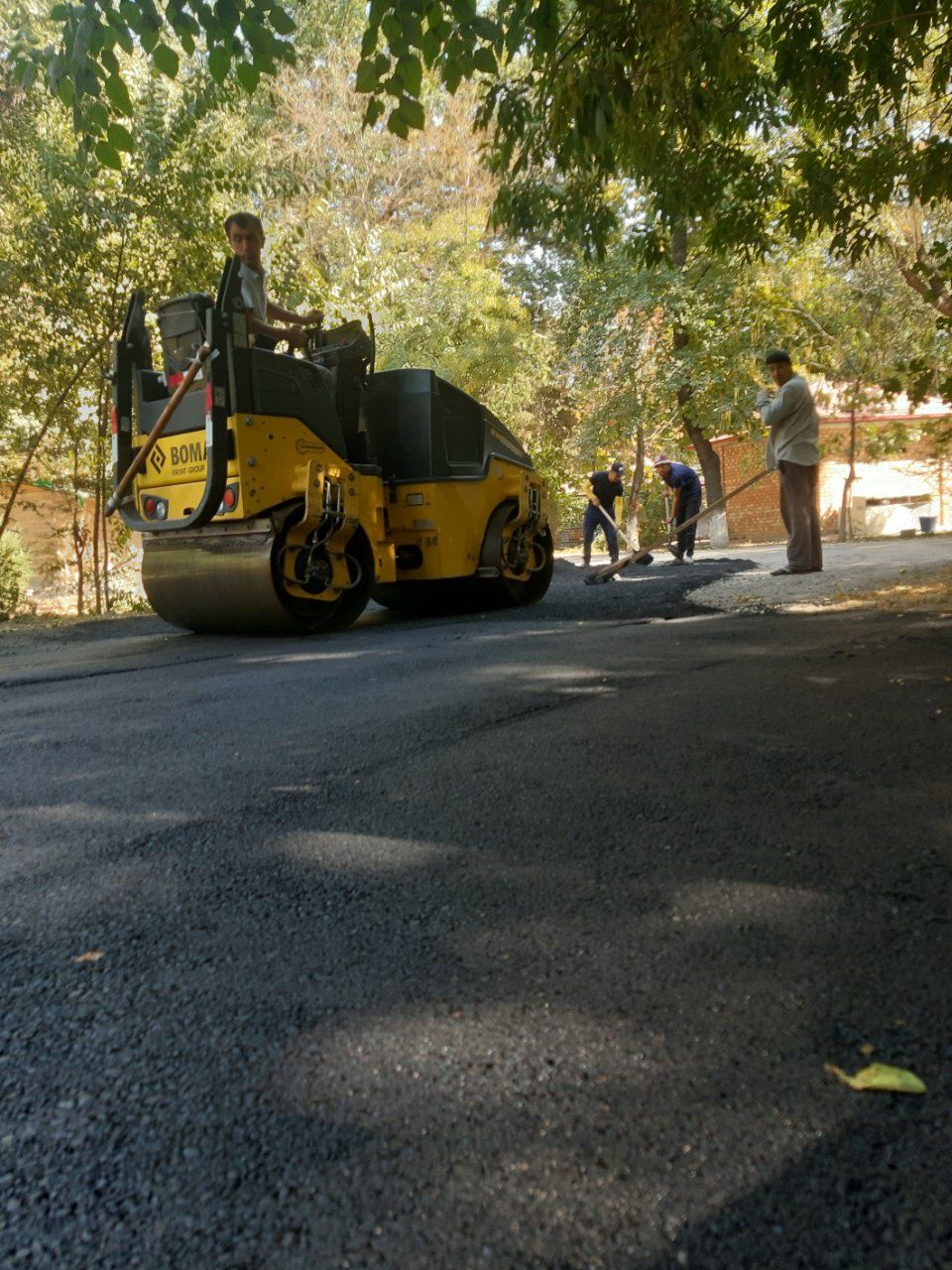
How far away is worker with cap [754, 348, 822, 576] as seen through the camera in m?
9.95

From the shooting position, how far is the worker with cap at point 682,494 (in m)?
16.8

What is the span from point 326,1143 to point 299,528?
6631 millimetres

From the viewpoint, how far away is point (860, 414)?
28844mm

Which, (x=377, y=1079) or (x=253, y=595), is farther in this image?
(x=253, y=595)

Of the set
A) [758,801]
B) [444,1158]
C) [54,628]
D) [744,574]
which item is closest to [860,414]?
[744,574]

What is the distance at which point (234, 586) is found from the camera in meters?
7.77

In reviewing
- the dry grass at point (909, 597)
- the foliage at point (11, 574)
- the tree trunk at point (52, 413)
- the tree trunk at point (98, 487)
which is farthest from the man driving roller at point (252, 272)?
the foliage at point (11, 574)

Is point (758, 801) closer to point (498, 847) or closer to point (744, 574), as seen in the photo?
point (498, 847)

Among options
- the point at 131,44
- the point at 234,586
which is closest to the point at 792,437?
the point at 234,586

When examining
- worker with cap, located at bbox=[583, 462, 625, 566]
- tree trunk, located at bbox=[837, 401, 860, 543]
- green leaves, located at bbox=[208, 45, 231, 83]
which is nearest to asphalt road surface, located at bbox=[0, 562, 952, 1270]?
green leaves, located at bbox=[208, 45, 231, 83]

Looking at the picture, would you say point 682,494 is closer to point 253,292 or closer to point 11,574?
point 11,574

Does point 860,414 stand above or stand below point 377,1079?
above

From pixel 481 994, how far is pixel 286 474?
6213 millimetres

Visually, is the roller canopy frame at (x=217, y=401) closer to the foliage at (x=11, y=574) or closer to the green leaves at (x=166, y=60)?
the green leaves at (x=166, y=60)
